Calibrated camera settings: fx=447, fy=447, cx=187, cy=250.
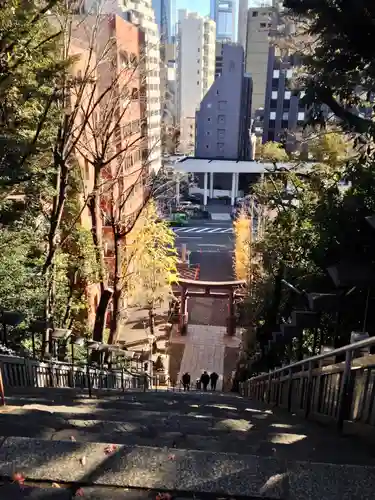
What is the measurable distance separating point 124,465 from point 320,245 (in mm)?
Result: 7728

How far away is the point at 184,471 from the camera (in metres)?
2.50

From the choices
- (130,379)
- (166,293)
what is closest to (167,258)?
(166,293)

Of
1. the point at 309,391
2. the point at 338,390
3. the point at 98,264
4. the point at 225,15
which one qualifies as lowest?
the point at 98,264

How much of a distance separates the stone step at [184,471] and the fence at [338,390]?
126cm

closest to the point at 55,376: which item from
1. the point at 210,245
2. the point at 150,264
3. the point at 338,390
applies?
the point at 338,390

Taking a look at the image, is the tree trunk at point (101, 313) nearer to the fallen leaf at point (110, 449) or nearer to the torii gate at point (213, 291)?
the torii gate at point (213, 291)

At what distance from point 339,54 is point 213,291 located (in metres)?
19.1

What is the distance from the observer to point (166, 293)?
75.7 feet

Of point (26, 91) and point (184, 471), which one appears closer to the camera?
point (184, 471)

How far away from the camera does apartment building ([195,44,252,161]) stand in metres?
48.0

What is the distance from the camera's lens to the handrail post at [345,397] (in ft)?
13.5

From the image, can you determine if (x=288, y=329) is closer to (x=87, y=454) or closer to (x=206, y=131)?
(x=87, y=454)

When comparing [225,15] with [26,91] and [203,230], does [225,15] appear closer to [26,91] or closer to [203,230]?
[203,230]

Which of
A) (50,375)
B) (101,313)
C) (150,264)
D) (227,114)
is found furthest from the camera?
(227,114)
